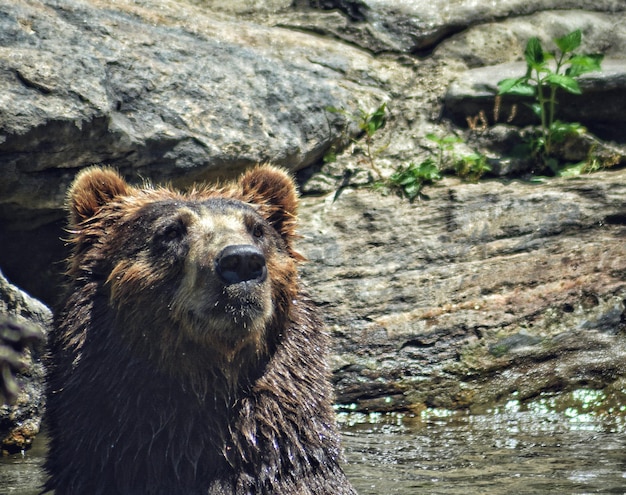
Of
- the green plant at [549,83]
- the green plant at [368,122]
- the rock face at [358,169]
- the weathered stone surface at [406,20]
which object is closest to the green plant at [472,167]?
the rock face at [358,169]

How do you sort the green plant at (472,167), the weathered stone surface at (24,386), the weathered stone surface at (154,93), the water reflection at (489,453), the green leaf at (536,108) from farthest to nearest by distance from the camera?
the green leaf at (536,108)
the green plant at (472,167)
the weathered stone surface at (154,93)
the weathered stone surface at (24,386)
the water reflection at (489,453)

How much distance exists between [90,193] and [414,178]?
3.91 metres

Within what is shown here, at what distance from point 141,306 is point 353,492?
4.87ft

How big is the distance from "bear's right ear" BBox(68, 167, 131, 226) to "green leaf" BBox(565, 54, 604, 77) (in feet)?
15.8

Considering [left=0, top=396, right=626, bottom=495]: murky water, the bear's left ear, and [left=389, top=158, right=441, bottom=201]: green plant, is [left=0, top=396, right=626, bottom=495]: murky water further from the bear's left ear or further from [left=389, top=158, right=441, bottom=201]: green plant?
[left=389, top=158, right=441, bottom=201]: green plant

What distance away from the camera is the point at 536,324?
7238mm

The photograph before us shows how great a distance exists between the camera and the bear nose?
4305 millimetres

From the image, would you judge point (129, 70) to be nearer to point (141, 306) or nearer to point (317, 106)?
point (317, 106)

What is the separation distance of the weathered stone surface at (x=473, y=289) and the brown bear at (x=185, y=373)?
2258 mm

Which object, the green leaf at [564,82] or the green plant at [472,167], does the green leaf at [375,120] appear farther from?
the green leaf at [564,82]

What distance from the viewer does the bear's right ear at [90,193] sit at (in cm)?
520

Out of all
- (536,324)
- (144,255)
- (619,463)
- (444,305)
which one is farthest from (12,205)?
(619,463)

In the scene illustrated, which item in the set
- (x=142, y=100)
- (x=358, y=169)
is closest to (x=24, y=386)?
(x=142, y=100)

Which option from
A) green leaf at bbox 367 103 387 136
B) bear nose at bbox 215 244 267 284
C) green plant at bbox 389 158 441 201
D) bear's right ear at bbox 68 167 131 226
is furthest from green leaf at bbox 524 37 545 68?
bear nose at bbox 215 244 267 284
